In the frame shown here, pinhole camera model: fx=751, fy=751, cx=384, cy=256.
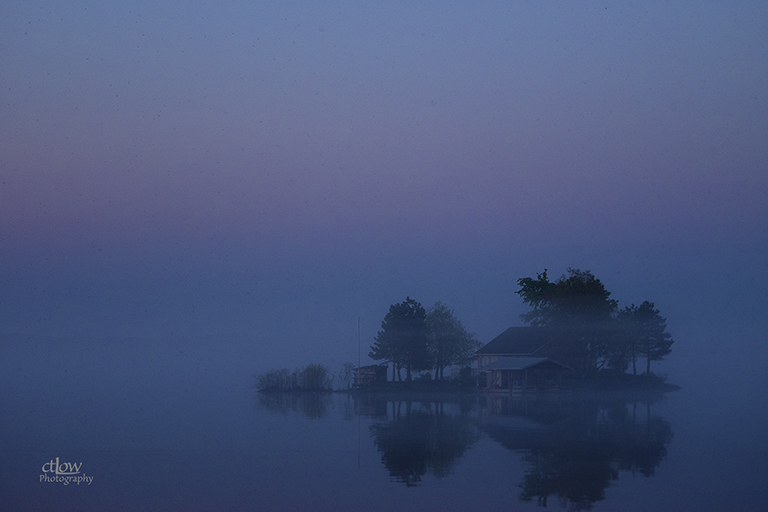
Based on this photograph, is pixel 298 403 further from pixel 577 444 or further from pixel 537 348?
pixel 577 444

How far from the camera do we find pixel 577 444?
29109mm

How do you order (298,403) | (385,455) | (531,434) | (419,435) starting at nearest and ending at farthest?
(385,455), (419,435), (531,434), (298,403)

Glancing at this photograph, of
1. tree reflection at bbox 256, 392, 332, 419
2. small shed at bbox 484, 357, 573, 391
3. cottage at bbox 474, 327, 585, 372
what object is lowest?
tree reflection at bbox 256, 392, 332, 419

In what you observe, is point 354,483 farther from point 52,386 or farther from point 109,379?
point 109,379

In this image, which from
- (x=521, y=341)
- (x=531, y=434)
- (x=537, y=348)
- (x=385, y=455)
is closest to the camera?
(x=385, y=455)

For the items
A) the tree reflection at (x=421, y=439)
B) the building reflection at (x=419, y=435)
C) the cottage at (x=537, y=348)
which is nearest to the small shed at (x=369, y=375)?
the cottage at (x=537, y=348)

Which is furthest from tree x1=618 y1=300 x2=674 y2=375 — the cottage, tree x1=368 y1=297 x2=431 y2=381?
tree x1=368 y1=297 x2=431 y2=381

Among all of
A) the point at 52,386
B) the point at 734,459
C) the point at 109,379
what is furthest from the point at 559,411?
the point at 109,379

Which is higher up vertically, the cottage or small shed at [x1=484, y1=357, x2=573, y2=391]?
the cottage

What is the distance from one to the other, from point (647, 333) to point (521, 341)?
17.1 metres

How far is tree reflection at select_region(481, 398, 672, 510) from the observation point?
21.0 meters

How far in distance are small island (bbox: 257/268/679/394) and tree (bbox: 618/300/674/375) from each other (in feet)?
2.06

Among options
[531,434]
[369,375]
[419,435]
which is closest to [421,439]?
[419,435]

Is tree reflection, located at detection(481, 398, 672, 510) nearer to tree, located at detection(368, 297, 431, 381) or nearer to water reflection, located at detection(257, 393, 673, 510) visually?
water reflection, located at detection(257, 393, 673, 510)
